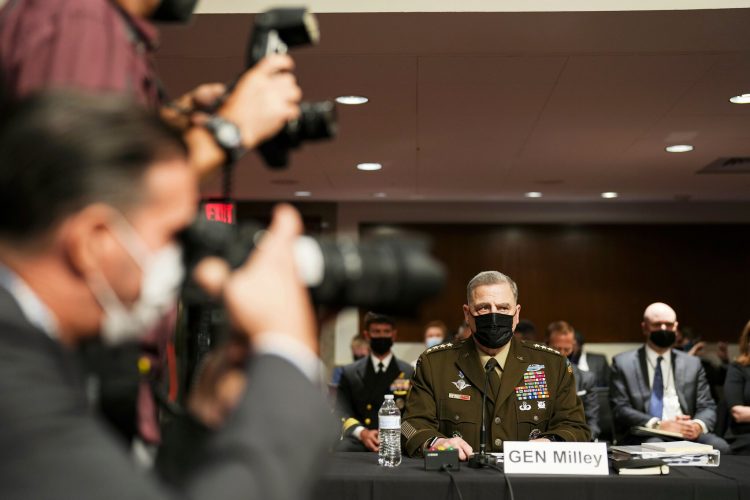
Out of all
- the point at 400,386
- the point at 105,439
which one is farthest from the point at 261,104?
the point at 400,386

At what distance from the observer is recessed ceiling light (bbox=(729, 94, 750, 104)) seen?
18.6 feet

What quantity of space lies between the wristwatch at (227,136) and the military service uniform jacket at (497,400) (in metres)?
2.68

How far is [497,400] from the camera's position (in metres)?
3.66

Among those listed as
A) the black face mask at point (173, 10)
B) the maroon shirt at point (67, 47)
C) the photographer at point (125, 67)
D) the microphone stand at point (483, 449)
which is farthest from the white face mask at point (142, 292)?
the microphone stand at point (483, 449)

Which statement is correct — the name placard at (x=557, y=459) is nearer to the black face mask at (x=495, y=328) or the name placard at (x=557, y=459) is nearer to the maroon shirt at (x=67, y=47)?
the black face mask at (x=495, y=328)

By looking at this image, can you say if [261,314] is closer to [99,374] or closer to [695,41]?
[99,374]

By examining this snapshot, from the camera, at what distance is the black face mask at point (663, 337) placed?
18.1 ft

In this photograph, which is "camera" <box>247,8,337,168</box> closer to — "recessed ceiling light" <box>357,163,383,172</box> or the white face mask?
the white face mask

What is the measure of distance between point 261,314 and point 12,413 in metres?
0.22

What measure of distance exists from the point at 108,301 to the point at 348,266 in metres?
0.22

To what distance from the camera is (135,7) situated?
1122 millimetres

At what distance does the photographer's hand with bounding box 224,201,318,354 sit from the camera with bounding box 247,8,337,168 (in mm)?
371

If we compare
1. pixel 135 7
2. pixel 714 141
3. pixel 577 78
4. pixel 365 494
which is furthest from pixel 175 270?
pixel 714 141

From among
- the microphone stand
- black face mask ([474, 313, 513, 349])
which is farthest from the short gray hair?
the microphone stand
